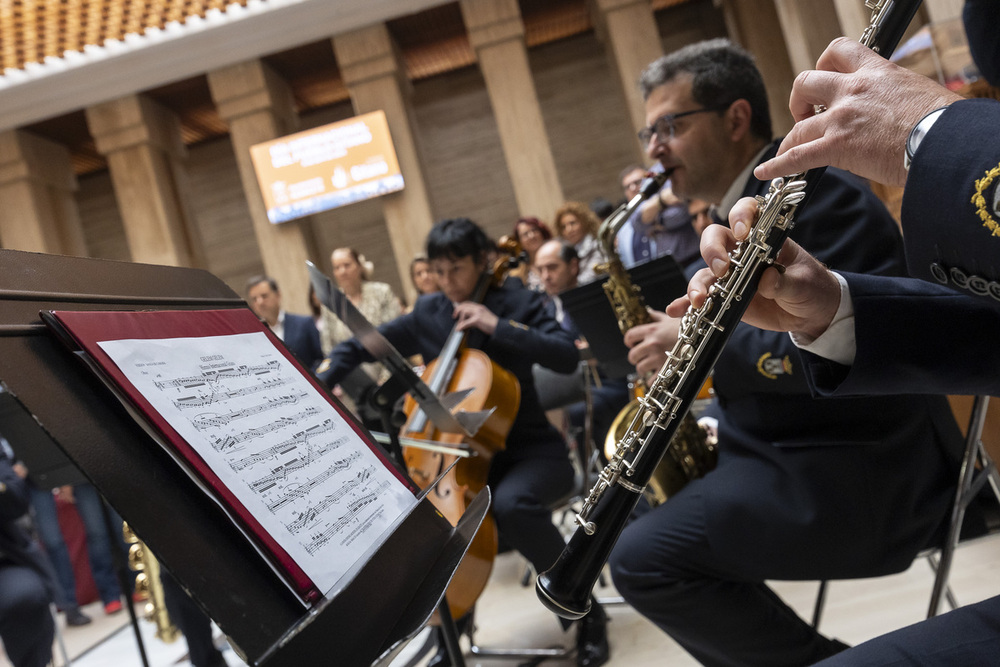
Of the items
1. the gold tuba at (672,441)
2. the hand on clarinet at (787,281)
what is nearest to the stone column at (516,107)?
the gold tuba at (672,441)

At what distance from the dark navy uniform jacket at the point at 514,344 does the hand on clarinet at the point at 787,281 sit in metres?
1.65

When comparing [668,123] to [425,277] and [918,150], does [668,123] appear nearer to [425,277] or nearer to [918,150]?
[918,150]

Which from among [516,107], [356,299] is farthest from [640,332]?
[516,107]

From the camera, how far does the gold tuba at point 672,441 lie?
1.92m

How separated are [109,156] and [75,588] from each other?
538 cm

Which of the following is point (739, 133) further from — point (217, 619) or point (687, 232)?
point (687, 232)

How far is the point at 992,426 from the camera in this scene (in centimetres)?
189

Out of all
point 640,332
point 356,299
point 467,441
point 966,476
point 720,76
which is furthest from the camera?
point 356,299

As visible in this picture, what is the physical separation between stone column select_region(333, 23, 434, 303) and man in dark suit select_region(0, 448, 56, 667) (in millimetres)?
6011

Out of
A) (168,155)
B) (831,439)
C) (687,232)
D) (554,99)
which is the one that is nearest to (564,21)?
(554,99)

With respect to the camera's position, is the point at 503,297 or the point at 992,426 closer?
the point at 992,426

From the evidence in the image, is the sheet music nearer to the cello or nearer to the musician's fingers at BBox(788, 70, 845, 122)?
the musician's fingers at BBox(788, 70, 845, 122)

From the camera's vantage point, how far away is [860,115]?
31.6 inches

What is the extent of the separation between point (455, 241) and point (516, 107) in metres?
5.77
